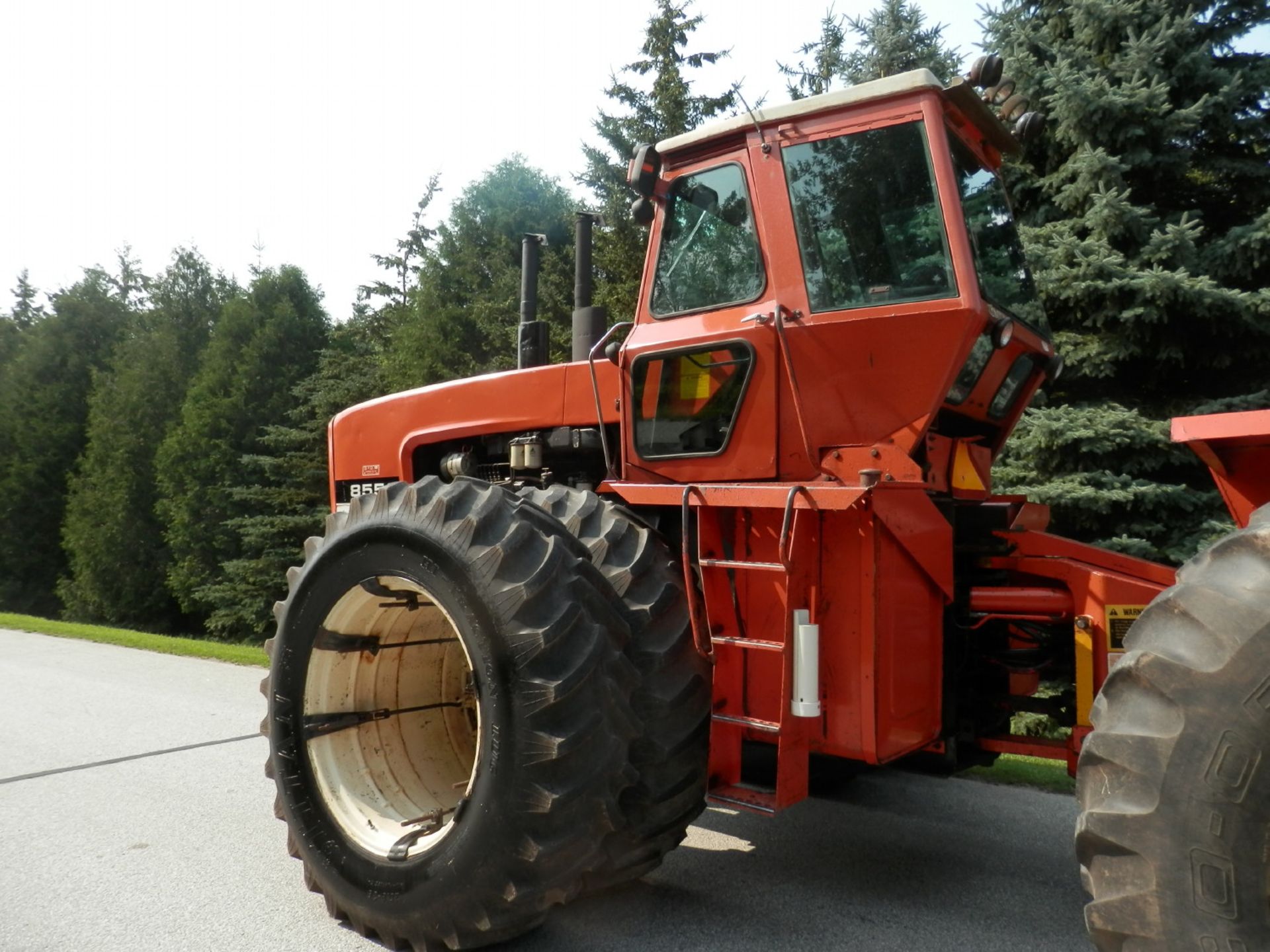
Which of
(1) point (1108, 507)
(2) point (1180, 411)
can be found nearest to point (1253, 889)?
(1) point (1108, 507)

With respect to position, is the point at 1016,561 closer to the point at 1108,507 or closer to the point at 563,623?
the point at 563,623

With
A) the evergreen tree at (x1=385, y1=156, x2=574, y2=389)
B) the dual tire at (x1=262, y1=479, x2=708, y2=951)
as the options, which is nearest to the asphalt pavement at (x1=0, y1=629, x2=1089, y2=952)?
the dual tire at (x1=262, y1=479, x2=708, y2=951)

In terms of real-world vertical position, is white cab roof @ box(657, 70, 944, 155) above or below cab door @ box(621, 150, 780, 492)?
above

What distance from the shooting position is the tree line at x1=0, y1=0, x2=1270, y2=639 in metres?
7.96

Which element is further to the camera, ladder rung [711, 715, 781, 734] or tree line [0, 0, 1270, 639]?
tree line [0, 0, 1270, 639]

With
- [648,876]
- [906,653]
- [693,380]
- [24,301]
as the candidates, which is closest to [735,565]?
[906,653]

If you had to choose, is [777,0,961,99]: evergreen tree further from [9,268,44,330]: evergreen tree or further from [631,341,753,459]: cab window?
[9,268,44,330]: evergreen tree

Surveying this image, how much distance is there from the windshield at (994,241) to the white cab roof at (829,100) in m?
0.27

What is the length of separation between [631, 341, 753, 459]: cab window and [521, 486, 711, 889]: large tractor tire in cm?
57

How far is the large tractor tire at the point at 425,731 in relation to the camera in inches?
113

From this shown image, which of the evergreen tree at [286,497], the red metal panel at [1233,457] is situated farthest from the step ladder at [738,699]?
the evergreen tree at [286,497]

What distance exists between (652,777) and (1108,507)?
6058 mm

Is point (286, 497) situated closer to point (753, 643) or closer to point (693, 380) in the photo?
point (693, 380)

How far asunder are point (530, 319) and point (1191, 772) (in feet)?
12.1
